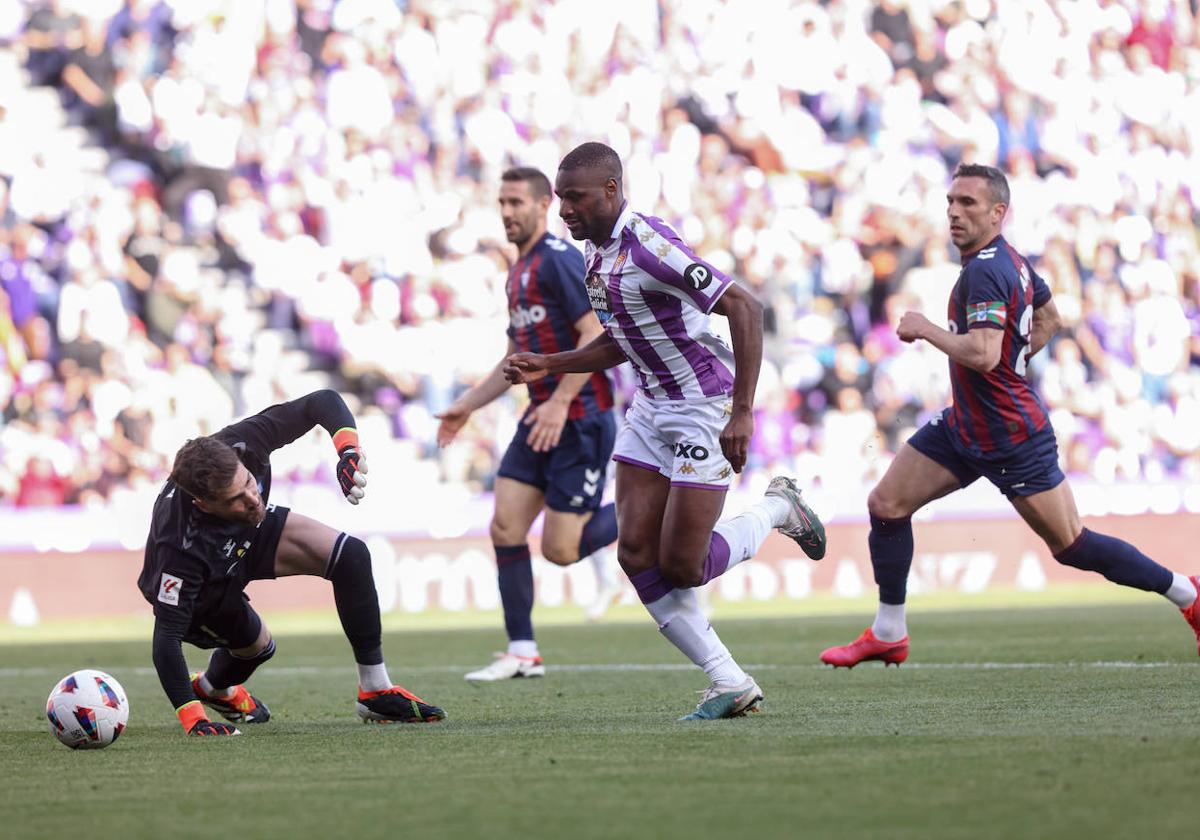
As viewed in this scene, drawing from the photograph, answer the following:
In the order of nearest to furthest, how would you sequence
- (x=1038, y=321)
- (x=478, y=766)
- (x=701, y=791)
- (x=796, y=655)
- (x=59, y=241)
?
1. (x=701, y=791)
2. (x=478, y=766)
3. (x=1038, y=321)
4. (x=796, y=655)
5. (x=59, y=241)

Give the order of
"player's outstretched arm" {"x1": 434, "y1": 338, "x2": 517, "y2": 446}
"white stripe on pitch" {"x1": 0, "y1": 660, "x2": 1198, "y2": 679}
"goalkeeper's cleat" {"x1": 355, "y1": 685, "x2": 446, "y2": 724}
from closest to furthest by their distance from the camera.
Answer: "goalkeeper's cleat" {"x1": 355, "y1": 685, "x2": 446, "y2": 724} < "white stripe on pitch" {"x1": 0, "y1": 660, "x2": 1198, "y2": 679} < "player's outstretched arm" {"x1": 434, "y1": 338, "x2": 517, "y2": 446}

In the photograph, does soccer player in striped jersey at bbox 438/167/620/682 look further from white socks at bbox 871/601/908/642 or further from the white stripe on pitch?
white socks at bbox 871/601/908/642

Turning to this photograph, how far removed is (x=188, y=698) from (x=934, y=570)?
12.9m

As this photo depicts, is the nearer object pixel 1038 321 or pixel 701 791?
pixel 701 791

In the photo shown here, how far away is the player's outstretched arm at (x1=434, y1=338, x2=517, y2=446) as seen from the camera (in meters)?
8.71

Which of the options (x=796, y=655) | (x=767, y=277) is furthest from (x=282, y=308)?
(x=796, y=655)

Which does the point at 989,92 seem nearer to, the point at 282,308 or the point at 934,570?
the point at 934,570

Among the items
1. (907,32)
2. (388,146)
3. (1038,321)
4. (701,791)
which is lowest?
(701,791)

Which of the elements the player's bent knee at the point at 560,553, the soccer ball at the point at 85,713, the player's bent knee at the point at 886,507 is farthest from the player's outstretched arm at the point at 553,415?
the soccer ball at the point at 85,713

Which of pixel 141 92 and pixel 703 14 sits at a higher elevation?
pixel 703 14

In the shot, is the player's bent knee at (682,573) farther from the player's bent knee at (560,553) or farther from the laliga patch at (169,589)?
the player's bent knee at (560,553)

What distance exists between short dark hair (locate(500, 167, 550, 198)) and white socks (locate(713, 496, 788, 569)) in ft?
9.78

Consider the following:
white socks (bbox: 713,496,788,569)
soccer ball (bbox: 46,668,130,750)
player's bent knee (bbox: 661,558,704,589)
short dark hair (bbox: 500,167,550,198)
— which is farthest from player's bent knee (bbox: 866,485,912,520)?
soccer ball (bbox: 46,668,130,750)

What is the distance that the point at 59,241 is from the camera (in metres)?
17.3
